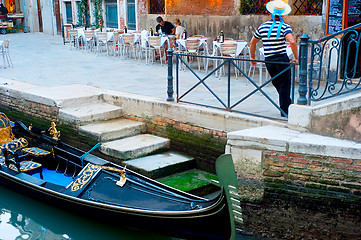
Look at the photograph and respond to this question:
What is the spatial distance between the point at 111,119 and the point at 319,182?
3456 mm

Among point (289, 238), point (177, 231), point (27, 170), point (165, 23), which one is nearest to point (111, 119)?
point (27, 170)

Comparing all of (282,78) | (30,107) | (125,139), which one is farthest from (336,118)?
(30,107)

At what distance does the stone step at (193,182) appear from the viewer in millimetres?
5609

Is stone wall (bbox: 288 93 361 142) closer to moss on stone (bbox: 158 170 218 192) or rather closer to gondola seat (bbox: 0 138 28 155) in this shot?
moss on stone (bbox: 158 170 218 192)

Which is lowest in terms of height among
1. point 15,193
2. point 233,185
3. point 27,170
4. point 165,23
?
point 15,193

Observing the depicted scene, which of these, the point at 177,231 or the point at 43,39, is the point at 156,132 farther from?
the point at 43,39

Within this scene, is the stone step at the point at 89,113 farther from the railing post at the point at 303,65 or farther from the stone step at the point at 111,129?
the railing post at the point at 303,65

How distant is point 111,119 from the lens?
Answer: 706 centimetres

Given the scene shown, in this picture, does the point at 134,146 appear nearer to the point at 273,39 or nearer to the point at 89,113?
the point at 89,113

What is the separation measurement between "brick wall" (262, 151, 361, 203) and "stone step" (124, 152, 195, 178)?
1463 millimetres

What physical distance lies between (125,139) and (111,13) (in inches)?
370

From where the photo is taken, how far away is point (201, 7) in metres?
11.4

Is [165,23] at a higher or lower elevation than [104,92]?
higher

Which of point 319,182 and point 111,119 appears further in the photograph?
point 111,119
